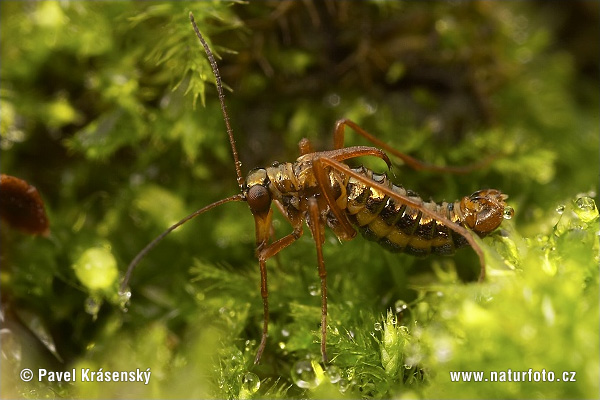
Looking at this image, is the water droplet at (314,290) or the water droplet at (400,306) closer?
the water droplet at (400,306)

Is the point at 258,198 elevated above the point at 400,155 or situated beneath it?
situated beneath

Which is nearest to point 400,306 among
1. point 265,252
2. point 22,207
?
point 265,252

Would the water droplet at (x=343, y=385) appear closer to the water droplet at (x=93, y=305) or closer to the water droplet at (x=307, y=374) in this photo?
the water droplet at (x=307, y=374)

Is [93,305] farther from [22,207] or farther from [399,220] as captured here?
[399,220]

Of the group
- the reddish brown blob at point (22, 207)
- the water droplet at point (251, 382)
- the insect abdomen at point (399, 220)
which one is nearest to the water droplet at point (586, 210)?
the insect abdomen at point (399, 220)

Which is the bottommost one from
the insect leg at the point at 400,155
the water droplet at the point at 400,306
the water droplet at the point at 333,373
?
the water droplet at the point at 333,373

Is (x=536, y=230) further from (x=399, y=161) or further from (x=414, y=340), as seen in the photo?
(x=414, y=340)

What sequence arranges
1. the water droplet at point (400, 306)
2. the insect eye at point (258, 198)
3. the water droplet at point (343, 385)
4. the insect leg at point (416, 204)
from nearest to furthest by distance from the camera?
the water droplet at point (343, 385) < the insect leg at point (416, 204) < the water droplet at point (400, 306) < the insect eye at point (258, 198)
